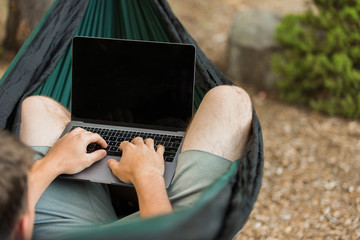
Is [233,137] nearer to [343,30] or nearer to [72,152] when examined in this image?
[72,152]

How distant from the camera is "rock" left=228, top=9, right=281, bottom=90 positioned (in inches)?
158

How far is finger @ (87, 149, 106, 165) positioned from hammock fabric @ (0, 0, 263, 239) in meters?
0.33

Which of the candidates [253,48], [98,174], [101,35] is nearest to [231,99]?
[98,174]

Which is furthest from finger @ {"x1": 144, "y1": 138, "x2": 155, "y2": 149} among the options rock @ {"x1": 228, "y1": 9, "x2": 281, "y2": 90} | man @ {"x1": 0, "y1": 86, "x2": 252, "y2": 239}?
rock @ {"x1": 228, "y1": 9, "x2": 281, "y2": 90}

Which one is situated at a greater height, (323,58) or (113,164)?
(113,164)

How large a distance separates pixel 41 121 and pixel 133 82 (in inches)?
14.5

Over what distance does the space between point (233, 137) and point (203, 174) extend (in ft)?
0.58

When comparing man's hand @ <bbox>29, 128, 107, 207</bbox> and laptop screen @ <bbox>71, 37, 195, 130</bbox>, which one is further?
laptop screen @ <bbox>71, 37, 195, 130</bbox>

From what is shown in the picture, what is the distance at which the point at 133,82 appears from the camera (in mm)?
1749

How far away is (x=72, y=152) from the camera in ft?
4.83

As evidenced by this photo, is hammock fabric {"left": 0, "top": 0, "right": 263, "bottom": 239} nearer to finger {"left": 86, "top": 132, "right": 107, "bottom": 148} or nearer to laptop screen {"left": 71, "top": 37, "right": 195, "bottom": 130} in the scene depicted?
laptop screen {"left": 71, "top": 37, "right": 195, "bottom": 130}

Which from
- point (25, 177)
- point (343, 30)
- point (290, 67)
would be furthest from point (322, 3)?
point (25, 177)

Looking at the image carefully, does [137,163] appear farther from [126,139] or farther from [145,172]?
[126,139]

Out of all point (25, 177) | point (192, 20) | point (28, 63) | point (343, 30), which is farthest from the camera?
point (192, 20)
